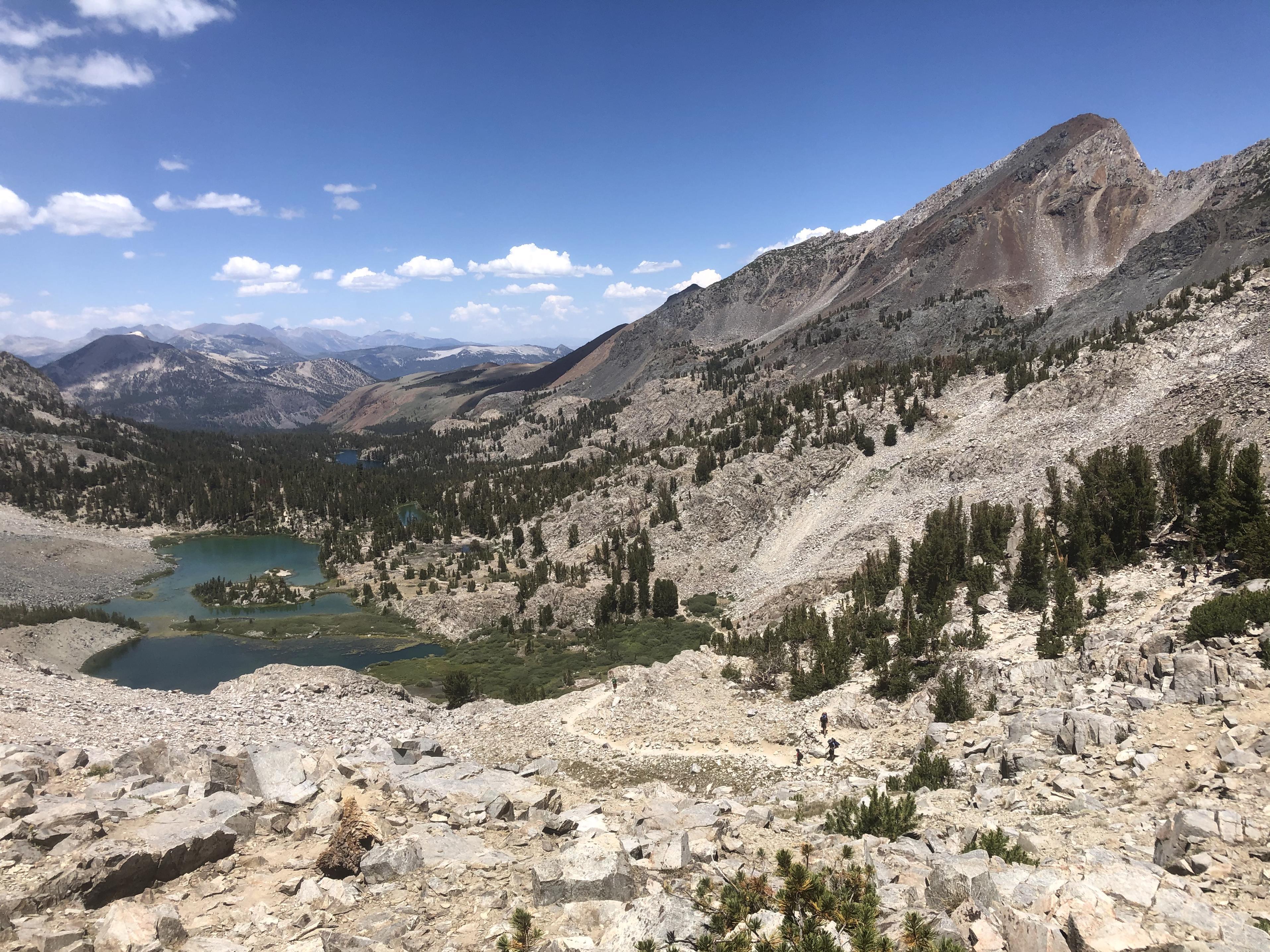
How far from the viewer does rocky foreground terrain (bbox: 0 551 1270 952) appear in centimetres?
961

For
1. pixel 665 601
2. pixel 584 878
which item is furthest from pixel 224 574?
pixel 584 878

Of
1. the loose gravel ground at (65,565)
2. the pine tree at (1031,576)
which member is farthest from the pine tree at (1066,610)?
the loose gravel ground at (65,565)

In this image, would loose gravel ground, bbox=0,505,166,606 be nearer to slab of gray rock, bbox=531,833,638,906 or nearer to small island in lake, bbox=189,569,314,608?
small island in lake, bbox=189,569,314,608

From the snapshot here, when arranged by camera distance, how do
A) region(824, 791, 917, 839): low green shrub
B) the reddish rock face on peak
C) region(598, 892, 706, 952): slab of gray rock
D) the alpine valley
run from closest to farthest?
region(598, 892, 706, 952): slab of gray rock
the alpine valley
region(824, 791, 917, 839): low green shrub
the reddish rock face on peak

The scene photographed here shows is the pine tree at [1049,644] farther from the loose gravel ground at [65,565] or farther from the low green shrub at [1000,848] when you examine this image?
the loose gravel ground at [65,565]

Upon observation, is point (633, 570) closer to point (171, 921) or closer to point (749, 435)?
point (749, 435)

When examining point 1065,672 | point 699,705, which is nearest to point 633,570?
point 699,705

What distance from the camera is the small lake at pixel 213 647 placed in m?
48.3

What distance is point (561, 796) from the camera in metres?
17.4

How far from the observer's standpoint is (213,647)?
5559 cm

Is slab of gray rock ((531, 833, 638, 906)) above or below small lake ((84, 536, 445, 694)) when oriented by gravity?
above

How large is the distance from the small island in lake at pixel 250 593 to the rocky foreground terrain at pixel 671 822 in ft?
152

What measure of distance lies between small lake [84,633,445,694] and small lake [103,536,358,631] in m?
7.74

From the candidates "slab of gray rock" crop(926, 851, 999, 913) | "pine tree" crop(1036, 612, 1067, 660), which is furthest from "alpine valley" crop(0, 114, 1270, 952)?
"pine tree" crop(1036, 612, 1067, 660)
